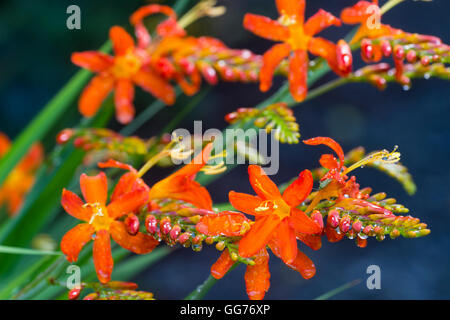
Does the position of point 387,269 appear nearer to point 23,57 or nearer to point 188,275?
point 188,275

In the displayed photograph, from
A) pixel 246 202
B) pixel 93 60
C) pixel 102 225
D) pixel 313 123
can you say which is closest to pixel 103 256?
pixel 102 225

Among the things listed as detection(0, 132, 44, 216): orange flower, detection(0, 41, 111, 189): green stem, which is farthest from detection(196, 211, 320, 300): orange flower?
detection(0, 132, 44, 216): orange flower

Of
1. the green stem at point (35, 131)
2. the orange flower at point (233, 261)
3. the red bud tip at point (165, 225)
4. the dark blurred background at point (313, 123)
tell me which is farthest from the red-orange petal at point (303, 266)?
the dark blurred background at point (313, 123)

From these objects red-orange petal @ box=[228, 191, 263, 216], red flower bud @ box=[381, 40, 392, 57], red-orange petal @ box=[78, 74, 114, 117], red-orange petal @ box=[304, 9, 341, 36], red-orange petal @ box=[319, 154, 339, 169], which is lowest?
red-orange petal @ box=[228, 191, 263, 216]

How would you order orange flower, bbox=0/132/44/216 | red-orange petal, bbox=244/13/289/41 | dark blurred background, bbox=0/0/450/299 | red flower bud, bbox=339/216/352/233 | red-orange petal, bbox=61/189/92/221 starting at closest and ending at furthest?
red flower bud, bbox=339/216/352/233 < red-orange petal, bbox=61/189/92/221 < red-orange petal, bbox=244/13/289/41 < orange flower, bbox=0/132/44/216 < dark blurred background, bbox=0/0/450/299

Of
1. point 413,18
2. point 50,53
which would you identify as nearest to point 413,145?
point 413,18

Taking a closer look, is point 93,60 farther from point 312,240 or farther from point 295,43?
point 312,240

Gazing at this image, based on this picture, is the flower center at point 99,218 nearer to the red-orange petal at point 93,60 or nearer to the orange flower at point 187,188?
the orange flower at point 187,188

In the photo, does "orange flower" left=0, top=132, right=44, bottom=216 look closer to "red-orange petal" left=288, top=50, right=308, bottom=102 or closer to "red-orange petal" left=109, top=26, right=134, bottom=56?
"red-orange petal" left=109, top=26, right=134, bottom=56
